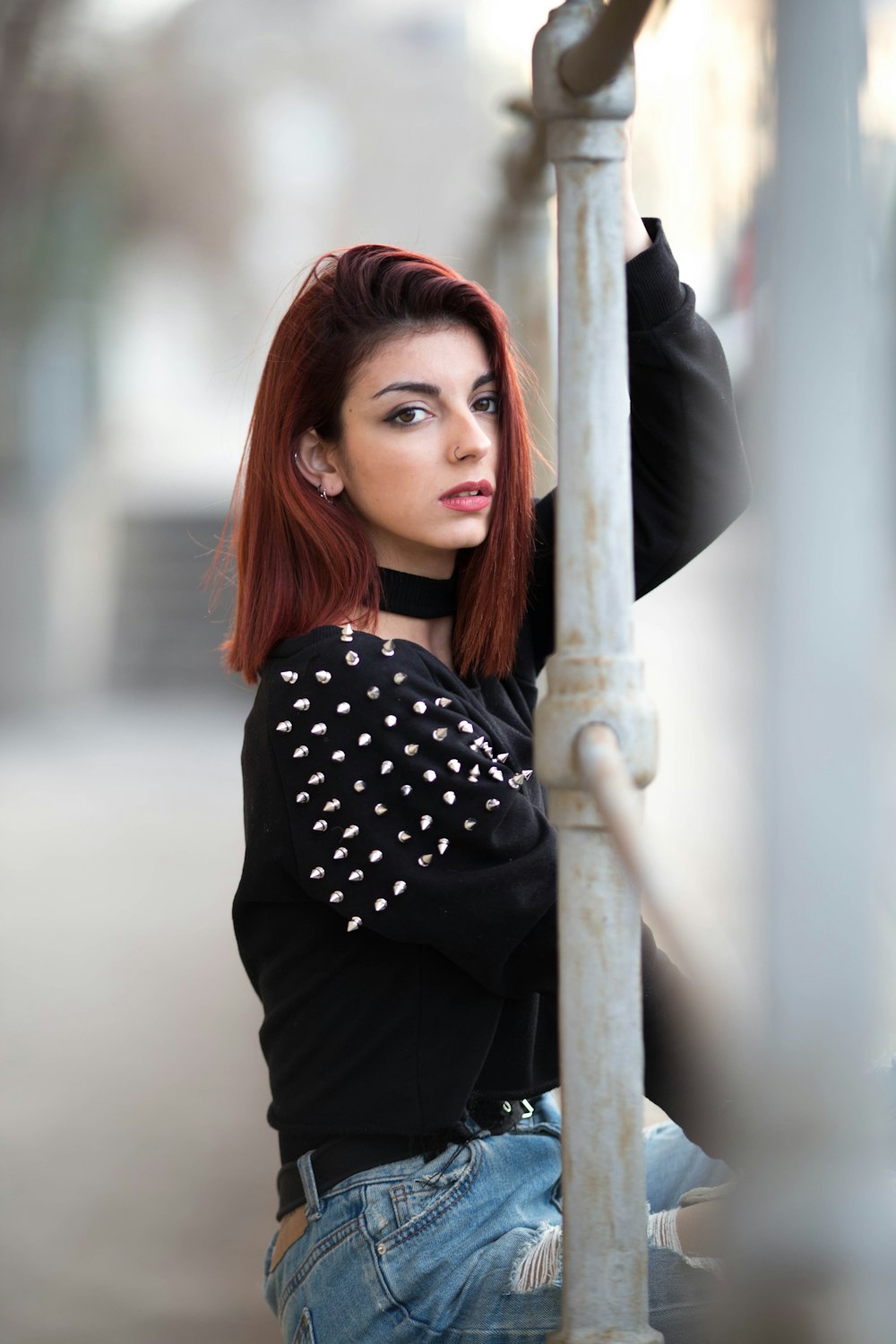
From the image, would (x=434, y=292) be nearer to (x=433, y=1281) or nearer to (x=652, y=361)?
(x=652, y=361)

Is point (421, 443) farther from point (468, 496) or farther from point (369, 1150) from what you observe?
point (369, 1150)

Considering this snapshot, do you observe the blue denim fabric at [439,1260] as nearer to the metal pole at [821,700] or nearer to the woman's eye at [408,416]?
the metal pole at [821,700]

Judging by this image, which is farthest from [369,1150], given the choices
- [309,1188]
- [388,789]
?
[388,789]

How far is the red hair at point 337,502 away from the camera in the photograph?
1.31 m

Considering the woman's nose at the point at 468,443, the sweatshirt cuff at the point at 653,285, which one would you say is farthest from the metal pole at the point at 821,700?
the woman's nose at the point at 468,443

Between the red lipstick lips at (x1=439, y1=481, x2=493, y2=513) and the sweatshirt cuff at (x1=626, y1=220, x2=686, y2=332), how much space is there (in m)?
0.19

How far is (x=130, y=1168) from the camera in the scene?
239cm

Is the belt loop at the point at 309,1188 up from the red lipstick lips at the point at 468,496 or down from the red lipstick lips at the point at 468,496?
down

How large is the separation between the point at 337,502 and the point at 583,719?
62cm

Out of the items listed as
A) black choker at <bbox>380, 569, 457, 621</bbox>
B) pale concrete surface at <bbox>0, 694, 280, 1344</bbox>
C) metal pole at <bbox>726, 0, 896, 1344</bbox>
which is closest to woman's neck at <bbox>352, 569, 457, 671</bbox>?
black choker at <bbox>380, 569, 457, 621</bbox>

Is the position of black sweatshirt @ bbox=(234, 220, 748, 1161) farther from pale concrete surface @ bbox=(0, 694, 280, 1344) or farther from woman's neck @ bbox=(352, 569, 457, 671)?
pale concrete surface @ bbox=(0, 694, 280, 1344)

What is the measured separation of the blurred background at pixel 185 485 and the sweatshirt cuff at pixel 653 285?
0.26 feet

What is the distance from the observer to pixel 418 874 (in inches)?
43.3

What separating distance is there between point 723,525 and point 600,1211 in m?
0.78
